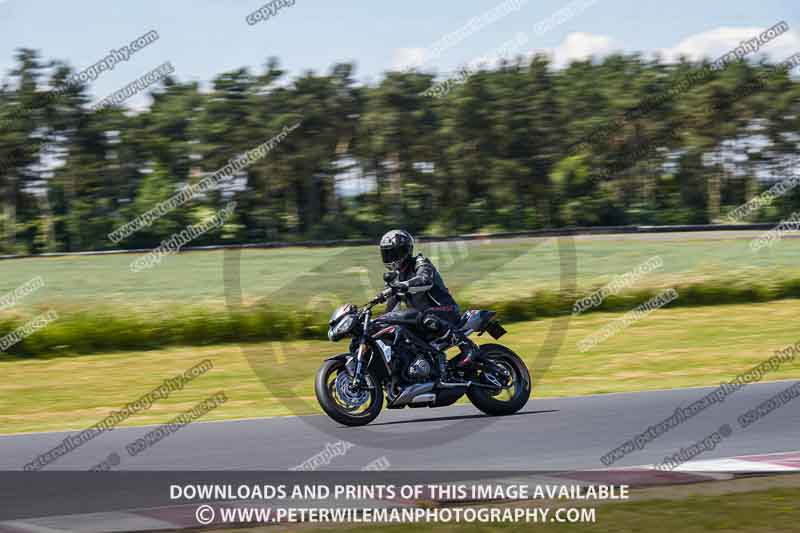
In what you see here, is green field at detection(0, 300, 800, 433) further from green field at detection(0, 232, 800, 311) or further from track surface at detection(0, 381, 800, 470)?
track surface at detection(0, 381, 800, 470)

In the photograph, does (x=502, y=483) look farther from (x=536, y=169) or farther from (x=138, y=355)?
(x=536, y=169)

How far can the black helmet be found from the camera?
36.2 ft

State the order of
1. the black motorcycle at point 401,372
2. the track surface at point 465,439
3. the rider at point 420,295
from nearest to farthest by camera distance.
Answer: the track surface at point 465,439 → the black motorcycle at point 401,372 → the rider at point 420,295

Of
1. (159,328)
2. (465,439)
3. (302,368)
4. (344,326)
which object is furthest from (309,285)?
(465,439)

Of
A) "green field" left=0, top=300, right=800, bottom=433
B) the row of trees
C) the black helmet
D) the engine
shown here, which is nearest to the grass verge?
"green field" left=0, top=300, right=800, bottom=433

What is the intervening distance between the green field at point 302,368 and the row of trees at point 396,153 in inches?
1416

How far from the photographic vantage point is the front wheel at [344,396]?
1048cm

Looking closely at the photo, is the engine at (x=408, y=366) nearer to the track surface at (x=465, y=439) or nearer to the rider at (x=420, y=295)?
the rider at (x=420, y=295)

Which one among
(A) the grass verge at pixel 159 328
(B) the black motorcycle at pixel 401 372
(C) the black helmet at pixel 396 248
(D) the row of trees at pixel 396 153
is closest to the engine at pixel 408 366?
(B) the black motorcycle at pixel 401 372

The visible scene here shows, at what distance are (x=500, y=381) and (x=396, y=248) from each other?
167 cm

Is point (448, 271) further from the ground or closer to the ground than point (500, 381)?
further from the ground

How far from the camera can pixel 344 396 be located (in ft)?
34.9

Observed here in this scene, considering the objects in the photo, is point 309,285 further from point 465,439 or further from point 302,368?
point 465,439

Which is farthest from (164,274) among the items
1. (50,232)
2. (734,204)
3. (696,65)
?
(696,65)
